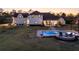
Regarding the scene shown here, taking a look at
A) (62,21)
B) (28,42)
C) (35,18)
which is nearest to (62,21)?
(62,21)

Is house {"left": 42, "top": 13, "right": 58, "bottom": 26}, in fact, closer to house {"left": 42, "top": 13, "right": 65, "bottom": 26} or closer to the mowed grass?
house {"left": 42, "top": 13, "right": 65, "bottom": 26}

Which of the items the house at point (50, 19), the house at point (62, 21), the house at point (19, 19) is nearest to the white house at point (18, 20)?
the house at point (19, 19)

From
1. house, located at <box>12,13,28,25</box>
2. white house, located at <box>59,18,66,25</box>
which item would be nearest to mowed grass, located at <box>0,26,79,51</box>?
house, located at <box>12,13,28,25</box>
